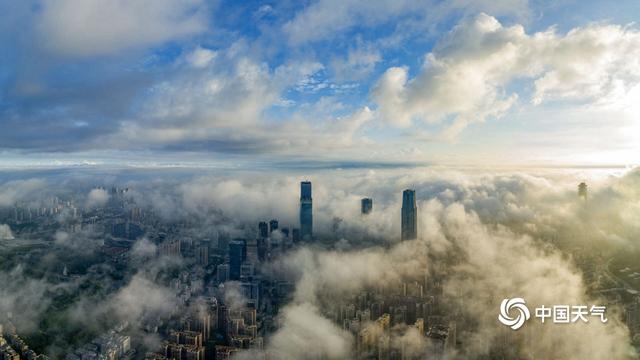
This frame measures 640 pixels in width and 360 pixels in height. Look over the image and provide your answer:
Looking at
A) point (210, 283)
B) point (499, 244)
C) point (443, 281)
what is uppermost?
point (499, 244)

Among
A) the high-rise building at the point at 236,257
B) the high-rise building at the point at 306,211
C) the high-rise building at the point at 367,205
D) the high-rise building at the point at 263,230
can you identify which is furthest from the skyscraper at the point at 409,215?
the high-rise building at the point at 236,257

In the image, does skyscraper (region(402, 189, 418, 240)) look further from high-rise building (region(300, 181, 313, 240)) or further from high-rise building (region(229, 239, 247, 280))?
high-rise building (region(229, 239, 247, 280))

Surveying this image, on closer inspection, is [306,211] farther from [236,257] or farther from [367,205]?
[236,257]

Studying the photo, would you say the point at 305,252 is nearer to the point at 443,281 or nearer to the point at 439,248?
the point at 439,248

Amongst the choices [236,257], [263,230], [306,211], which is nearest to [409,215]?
[306,211]

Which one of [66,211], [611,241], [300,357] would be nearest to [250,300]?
[300,357]

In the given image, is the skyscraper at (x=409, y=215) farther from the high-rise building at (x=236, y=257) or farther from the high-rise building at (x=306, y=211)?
the high-rise building at (x=236, y=257)

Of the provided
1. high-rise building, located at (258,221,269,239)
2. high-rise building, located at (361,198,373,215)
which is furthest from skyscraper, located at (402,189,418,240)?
high-rise building, located at (258,221,269,239)
